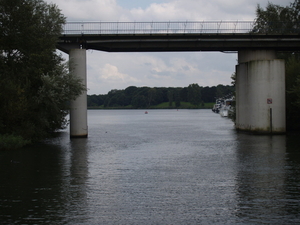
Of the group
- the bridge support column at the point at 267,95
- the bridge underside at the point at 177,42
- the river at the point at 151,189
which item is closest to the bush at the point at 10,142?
the river at the point at 151,189

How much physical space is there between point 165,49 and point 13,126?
18103mm

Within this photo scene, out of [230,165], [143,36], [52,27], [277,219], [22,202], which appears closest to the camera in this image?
[277,219]

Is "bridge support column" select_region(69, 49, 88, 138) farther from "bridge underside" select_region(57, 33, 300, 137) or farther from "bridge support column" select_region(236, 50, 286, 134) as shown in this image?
"bridge support column" select_region(236, 50, 286, 134)

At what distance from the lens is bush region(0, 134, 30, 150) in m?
30.3

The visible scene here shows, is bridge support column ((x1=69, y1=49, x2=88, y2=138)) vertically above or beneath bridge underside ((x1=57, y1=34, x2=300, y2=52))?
beneath

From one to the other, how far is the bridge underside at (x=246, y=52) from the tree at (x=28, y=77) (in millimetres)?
4464

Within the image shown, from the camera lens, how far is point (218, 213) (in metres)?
12.4

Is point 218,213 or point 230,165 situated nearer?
point 218,213

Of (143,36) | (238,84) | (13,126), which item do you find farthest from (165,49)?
(13,126)

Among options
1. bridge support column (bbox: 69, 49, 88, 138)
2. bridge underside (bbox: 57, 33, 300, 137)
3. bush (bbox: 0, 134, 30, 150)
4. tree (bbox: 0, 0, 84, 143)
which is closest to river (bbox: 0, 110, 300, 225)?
bush (bbox: 0, 134, 30, 150)

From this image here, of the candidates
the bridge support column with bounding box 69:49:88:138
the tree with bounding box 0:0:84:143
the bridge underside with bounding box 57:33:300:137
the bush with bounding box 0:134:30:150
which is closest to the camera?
the bush with bounding box 0:134:30:150

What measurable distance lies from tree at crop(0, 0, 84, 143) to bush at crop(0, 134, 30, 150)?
1198 millimetres

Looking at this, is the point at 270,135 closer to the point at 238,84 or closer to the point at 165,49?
the point at 238,84

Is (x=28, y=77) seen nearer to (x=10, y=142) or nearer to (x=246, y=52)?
(x=10, y=142)
